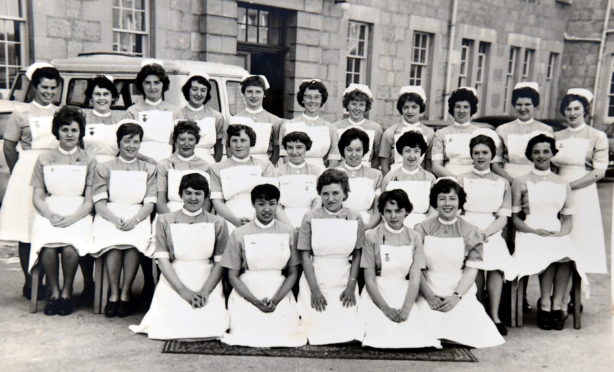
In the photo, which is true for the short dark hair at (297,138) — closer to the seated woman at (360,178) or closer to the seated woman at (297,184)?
the seated woman at (297,184)

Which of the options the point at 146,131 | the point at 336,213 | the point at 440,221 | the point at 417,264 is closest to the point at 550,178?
the point at 440,221

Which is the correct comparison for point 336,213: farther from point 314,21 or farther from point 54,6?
point 314,21

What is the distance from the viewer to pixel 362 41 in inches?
556

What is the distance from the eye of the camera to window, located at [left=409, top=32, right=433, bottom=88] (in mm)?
15516

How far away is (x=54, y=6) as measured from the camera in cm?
894

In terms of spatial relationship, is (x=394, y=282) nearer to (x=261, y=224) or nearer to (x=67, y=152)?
(x=261, y=224)

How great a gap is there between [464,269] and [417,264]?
15.6 inches

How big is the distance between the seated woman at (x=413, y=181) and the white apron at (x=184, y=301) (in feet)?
5.06

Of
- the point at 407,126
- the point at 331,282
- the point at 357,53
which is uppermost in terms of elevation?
the point at 357,53

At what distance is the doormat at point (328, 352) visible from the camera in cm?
427

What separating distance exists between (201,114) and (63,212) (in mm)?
1467

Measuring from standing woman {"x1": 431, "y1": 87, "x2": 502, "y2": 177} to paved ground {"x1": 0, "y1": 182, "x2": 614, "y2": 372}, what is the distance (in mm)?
1461

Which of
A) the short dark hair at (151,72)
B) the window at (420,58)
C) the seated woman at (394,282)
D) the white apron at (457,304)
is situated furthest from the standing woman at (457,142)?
the window at (420,58)

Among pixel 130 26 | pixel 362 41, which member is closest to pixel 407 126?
pixel 130 26
